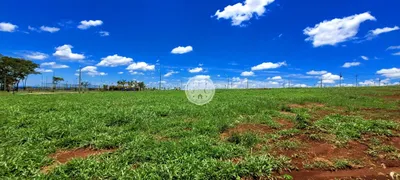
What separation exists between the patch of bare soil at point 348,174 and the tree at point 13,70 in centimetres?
5899

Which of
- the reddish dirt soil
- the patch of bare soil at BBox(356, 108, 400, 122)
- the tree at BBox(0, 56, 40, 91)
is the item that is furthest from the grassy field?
the tree at BBox(0, 56, 40, 91)

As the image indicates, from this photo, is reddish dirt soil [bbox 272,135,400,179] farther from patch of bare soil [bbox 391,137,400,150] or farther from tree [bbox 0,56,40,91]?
tree [bbox 0,56,40,91]

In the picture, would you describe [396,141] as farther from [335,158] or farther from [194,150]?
[194,150]

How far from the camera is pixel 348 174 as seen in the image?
3793mm

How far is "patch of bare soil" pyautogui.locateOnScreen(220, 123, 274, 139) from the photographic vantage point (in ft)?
20.8

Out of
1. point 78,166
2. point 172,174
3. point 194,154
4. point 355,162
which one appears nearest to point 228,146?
point 194,154

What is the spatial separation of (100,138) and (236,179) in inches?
143

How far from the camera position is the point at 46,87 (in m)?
68.2

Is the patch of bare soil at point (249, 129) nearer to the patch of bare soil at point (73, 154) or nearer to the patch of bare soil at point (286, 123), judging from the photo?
the patch of bare soil at point (286, 123)

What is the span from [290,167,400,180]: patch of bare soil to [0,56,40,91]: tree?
5899cm

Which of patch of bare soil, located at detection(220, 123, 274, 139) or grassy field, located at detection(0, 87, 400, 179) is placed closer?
grassy field, located at detection(0, 87, 400, 179)

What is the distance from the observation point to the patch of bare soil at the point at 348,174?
12.1ft

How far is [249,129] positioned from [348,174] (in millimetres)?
3046

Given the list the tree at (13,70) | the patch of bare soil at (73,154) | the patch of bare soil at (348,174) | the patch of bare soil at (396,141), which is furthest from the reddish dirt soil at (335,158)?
the tree at (13,70)
